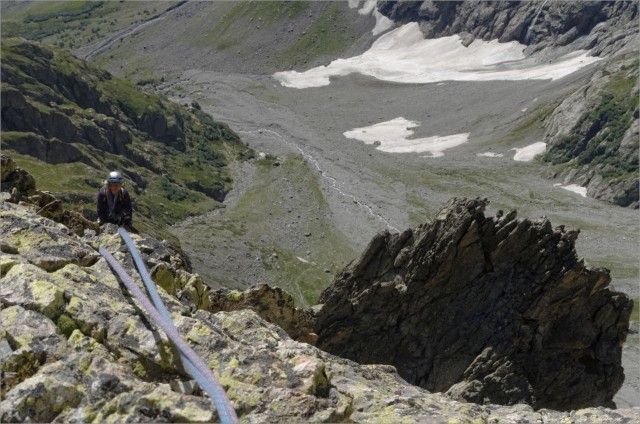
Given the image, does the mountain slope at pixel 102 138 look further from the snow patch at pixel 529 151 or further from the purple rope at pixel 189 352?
the purple rope at pixel 189 352

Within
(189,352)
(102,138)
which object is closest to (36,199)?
(189,352)

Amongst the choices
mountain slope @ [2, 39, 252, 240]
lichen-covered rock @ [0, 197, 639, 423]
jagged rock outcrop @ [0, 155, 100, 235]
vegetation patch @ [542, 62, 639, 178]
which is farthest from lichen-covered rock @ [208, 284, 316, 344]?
vegetation patch @ [542, 62, 639, 178]

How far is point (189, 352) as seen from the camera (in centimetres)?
1215

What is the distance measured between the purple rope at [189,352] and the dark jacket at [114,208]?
5.37 meters

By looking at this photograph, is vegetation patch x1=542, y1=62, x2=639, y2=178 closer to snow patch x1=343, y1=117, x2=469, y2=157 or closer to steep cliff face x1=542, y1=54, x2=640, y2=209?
steep cliff face x1=542, y1=54, x2=640, y2=209

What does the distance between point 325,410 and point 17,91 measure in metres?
140

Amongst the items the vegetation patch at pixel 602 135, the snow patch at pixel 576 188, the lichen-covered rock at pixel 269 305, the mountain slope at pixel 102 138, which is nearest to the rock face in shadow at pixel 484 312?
the lichen-covered rock at pixel 269 305

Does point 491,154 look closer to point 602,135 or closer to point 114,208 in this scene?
point 602,135

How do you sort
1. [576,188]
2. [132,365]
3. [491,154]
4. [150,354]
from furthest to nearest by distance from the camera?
1. [491,154]
2. [576,188]
3. [150,354]
4. [132,365]

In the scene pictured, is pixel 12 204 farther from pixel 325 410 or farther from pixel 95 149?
pixel 95 149

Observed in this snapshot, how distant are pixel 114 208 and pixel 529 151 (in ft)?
537

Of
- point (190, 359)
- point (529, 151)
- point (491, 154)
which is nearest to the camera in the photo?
point (190, 359)

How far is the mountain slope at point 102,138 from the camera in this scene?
120438 millimetres

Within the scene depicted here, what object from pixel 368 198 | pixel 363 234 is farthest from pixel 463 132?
pixel 363 234
